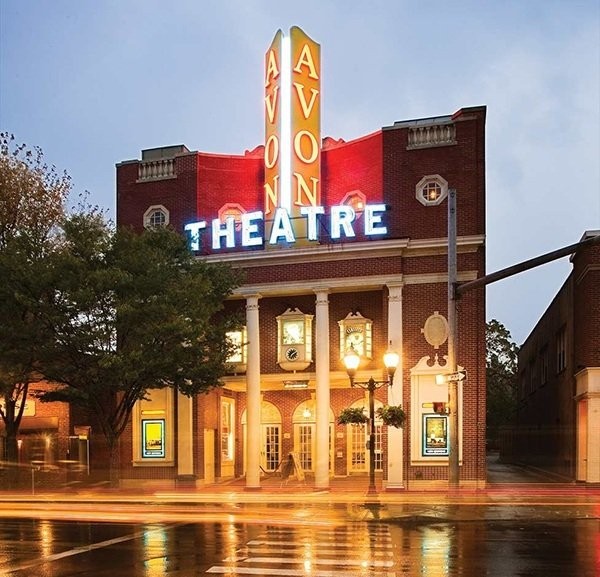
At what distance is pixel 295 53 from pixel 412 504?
1812 centimetres

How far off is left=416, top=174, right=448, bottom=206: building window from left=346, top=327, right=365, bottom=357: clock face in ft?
18.7

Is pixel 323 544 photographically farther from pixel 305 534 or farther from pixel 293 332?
pixel 293 332

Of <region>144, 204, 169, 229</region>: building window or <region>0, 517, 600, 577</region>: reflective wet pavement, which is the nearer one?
<region>0, 517, 600, 577</region>: reflective wet pavement

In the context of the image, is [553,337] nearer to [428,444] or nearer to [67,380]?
[428,444]

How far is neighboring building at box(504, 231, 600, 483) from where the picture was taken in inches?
1153

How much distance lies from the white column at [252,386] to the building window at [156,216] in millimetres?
5737

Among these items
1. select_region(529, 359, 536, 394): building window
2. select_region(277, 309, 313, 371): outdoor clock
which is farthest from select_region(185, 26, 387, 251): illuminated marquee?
select_region(529, 359, 536, 394): building window

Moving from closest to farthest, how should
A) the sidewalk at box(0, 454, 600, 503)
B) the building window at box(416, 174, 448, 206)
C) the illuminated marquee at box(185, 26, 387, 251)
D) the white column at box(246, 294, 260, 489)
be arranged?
1. the sidewalk at box(0, 454, 600, 503)
2. the building window at box(416, 174, 448, 206)
3. the white column at box(246, 294, 260, 489)
4. the illuminated marquee at box(185, 26, 387, 251)

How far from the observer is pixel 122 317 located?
2619cm

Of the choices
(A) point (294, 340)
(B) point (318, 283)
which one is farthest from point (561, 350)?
(B) point (318, 283)

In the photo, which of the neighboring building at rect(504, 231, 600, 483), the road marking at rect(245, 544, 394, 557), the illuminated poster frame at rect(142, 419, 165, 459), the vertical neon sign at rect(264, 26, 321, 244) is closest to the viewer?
the road marking at rect(245, 544, 394, 557)

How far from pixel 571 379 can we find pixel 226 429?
14.6 metres

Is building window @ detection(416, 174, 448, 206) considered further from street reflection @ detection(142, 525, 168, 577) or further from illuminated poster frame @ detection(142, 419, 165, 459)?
street reflection @ detection(142, 525, 168, 577)

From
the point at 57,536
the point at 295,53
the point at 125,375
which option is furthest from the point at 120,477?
the point at 295,53
